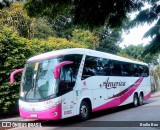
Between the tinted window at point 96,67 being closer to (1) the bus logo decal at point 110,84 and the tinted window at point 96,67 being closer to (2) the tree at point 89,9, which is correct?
(1) the bus logo decal at point 110,84

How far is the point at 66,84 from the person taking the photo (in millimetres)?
10703

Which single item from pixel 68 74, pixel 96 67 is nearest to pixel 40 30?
pixel 96 67

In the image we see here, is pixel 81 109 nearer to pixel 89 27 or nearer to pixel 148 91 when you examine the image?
pixel 89 27

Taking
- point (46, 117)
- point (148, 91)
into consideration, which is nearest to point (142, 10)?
point (46, 117)

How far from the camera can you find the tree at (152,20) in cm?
285

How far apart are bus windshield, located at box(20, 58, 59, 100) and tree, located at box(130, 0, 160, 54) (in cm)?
759

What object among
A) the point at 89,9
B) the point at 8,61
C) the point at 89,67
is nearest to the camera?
the point at 89,9

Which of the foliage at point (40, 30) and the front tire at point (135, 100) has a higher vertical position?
the foliage at point (40, 30)

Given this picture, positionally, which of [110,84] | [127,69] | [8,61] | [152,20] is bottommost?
[110,84]

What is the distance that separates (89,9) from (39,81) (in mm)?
7931

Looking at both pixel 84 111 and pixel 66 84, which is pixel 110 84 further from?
pixel 66 84

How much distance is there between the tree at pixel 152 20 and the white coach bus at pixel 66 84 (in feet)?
23.9

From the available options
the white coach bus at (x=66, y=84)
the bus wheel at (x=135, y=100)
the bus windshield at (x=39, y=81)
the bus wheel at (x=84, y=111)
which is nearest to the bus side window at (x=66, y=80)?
the white coach bus at (x=66, y=84)

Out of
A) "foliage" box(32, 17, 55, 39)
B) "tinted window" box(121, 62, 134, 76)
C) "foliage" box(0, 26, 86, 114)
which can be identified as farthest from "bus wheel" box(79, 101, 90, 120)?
"foliage" box(32, 17, 55, 39)
